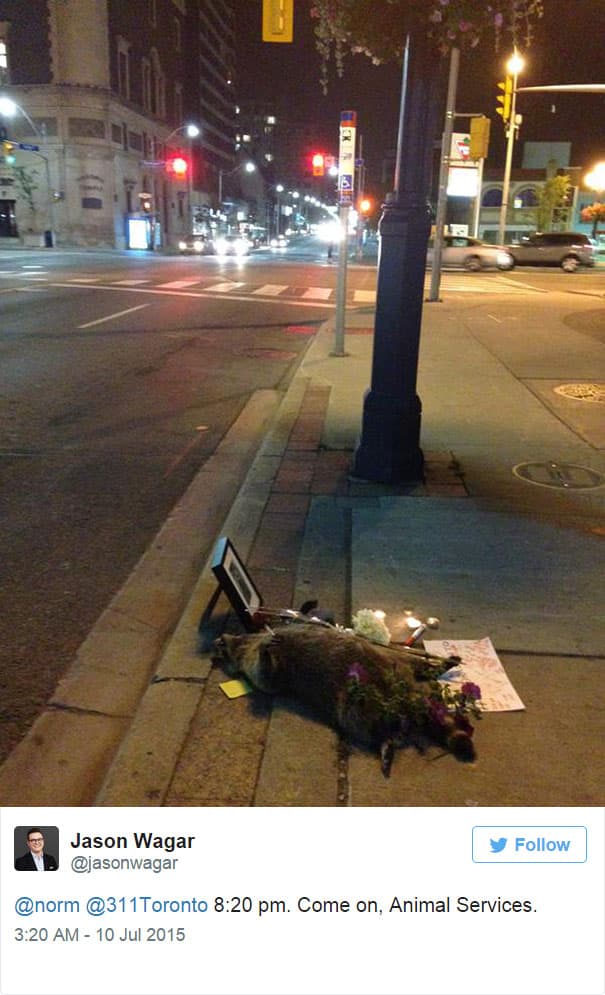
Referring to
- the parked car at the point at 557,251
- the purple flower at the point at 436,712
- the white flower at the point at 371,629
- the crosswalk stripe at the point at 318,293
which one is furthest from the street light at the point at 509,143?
the purple flower at the point at 436,712

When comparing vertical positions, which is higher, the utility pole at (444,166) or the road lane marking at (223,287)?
Result: the utility pole at (444,166)

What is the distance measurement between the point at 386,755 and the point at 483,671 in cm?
77

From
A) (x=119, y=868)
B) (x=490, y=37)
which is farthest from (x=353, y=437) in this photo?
(x=119, y=868)

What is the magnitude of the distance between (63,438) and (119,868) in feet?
20.3

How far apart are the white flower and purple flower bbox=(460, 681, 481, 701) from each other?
1.56 ft

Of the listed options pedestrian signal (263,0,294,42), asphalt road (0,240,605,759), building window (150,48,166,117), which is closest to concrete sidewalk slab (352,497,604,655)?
asphalt road (0,240,605,759)

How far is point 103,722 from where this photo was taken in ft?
11.5

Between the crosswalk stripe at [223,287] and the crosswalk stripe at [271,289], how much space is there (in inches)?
29.4

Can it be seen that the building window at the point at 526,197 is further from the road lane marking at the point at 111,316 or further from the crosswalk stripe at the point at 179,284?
the road lane marking at the point at 111,316

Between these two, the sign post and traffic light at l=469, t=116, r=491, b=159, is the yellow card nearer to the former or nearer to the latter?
the sign post

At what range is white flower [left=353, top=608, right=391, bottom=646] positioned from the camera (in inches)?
143

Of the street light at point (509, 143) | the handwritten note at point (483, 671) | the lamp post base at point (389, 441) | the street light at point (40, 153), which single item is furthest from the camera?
the street light at point (40, 153)

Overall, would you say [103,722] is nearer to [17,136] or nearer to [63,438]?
[63,438]

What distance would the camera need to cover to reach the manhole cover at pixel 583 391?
372 inches
